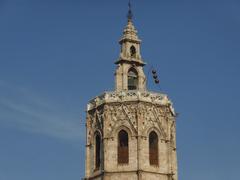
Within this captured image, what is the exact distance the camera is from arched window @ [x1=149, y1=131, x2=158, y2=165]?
69.5 meters

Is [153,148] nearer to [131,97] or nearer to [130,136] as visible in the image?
[130,136]

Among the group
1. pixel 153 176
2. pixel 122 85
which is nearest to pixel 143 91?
pixel 122 85

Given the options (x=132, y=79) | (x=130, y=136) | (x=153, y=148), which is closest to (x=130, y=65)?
(x=132, y=79)

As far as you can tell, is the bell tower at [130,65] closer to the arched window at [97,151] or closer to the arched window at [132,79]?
the arched window at [132,79]

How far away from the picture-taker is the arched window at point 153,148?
2736 inches

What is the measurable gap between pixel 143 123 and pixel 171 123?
3504 mm

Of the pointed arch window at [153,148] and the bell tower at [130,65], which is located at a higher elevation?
the bell tower at [130,65]

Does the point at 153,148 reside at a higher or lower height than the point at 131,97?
lower

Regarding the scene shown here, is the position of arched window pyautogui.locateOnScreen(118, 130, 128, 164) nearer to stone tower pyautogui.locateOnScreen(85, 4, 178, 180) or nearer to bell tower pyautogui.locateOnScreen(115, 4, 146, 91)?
stone tower pyautogui.locateOnScreen(85, 4, 178, 180)

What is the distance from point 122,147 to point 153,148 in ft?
8.93

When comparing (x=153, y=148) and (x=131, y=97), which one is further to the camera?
(x=131, y=97)

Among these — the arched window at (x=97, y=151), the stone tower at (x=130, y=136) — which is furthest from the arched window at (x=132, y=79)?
the arched window at (x=97, y=151)

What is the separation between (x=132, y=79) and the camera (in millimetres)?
74438

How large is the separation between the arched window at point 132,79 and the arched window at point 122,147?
18.7 ft
